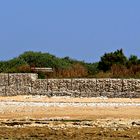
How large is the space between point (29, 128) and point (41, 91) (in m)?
26.5

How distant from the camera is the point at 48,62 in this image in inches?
3349

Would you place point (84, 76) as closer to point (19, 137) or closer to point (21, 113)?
point (21, 113)

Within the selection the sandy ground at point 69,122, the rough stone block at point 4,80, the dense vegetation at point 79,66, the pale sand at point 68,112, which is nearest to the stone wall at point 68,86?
the rough stone block at point 4,80

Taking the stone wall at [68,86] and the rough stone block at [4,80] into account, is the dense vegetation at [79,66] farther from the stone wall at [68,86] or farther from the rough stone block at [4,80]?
the rough stone block at [4,80]

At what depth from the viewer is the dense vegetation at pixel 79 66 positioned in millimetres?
57125

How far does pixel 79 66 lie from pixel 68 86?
1218 cm

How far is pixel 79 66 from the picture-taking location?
64000mm

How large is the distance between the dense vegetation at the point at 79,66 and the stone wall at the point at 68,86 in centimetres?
360

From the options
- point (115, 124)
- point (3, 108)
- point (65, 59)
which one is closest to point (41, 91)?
point (3, 108)

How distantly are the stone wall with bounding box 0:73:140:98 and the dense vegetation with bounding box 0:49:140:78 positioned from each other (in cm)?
360

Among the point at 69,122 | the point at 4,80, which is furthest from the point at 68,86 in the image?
the point at 69,122

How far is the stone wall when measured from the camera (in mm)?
51219

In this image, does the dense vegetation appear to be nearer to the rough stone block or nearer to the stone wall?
the stone wall

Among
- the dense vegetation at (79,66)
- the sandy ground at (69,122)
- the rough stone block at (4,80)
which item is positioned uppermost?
the dense vegetation at (79,66)
